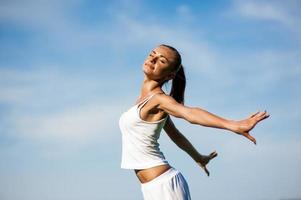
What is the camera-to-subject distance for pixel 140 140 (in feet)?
19.0

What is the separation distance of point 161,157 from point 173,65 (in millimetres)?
1145

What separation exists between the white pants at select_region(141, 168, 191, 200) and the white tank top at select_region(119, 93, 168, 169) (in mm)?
173

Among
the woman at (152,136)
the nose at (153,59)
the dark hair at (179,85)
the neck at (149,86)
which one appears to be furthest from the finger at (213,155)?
the nose at (153,59)

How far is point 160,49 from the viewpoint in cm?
616

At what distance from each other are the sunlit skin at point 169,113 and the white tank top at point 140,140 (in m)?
0.07

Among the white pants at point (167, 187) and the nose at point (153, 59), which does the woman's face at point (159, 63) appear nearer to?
the nose at point (153, 59)

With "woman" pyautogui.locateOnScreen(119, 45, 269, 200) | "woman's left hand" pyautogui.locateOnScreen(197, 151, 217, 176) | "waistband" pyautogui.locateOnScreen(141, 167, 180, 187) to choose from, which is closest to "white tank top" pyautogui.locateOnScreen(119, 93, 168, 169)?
"woman" pyautogui.locateOnScreen(119, 45, 269, 200)

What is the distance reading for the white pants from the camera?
223 inches

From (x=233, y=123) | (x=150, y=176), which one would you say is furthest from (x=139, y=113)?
(x=233, y=123)

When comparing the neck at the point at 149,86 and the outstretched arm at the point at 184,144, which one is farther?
the outstretched arm at the point at 184,144

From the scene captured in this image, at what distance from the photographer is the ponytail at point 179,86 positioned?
6.43m

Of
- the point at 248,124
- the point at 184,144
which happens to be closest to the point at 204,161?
the point at 184,144

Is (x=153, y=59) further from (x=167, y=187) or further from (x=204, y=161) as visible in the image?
(x=204, y=161)

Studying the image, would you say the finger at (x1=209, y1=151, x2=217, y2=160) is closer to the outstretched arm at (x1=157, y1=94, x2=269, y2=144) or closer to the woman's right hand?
the outstretched arm at (x1=157, y1=94, x2=269, y2=144)
